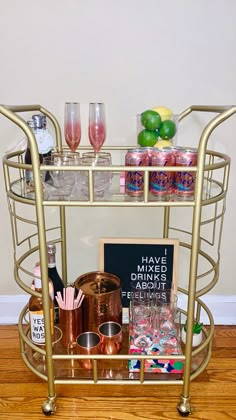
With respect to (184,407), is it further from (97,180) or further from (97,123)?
(97,123)

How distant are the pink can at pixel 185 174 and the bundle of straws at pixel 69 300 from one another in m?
0.48

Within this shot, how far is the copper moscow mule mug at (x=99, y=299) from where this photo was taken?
1.20 metres

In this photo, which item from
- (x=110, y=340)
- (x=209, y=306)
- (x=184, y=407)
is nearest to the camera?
(x=184, y=407)

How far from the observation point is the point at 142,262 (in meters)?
1.30

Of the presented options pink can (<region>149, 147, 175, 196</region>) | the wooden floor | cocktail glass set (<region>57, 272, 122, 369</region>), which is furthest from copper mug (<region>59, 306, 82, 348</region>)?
pink can (<region>149, 147, 175, 196</region>)

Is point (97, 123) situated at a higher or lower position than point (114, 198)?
higher

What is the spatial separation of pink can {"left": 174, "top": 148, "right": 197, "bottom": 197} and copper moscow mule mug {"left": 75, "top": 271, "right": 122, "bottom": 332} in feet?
1.43

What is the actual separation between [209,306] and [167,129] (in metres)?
0.78

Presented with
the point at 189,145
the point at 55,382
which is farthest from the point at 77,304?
the point at 189,145

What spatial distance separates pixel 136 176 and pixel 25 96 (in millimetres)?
571

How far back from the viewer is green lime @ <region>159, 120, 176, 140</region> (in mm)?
1083

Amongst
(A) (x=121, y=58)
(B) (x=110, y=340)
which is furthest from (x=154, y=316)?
(A) (x=121, y=58)

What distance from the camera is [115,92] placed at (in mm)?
1272

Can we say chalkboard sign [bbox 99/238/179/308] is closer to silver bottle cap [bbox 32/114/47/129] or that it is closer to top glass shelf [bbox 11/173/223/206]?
top glass shelf [bbox 11/173/223/206]
